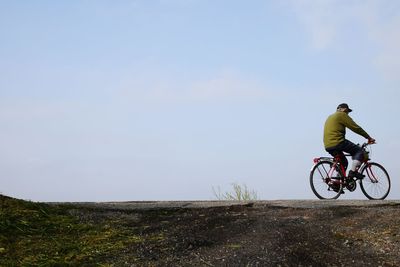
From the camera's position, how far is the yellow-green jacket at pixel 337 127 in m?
10.3

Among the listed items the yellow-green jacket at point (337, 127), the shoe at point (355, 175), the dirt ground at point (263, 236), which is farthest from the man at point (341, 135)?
the dirt ground at point (263, 236)

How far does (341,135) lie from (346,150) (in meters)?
0.40

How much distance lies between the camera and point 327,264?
5441 mm

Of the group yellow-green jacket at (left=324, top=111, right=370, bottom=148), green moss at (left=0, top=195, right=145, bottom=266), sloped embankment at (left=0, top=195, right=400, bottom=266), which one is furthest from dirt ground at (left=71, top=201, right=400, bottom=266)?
yellow-green jacket at (left=324, top=111, right=370, bottom=148)

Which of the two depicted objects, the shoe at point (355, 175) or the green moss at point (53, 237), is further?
the shoe at point (355, 175)

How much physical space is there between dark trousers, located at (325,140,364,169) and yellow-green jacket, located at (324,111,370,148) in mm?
107

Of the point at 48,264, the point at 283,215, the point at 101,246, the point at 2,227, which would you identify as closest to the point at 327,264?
the point at 283,215

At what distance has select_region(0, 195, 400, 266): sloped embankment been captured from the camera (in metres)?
5.62

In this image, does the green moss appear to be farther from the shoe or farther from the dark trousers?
the shoe

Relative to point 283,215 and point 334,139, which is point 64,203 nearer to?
point 283,215

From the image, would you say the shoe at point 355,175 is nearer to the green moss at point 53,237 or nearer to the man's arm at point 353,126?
the man's arm at point 353,126

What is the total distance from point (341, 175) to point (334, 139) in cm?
89

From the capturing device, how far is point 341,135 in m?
10.4

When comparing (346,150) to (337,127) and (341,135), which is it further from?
(337,127)
